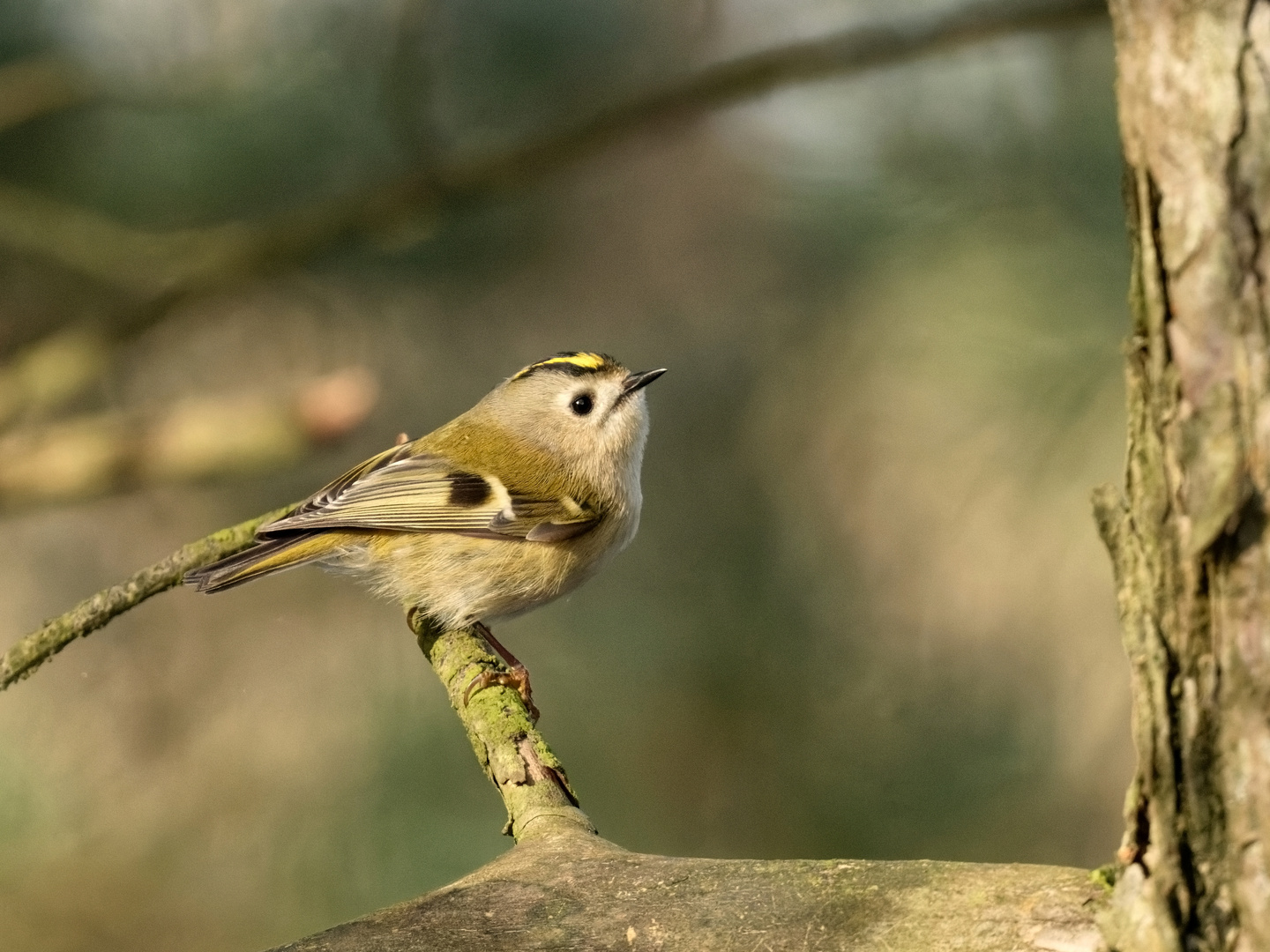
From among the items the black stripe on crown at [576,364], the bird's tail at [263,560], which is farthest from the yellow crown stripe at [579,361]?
the bird's tail at [263,560]

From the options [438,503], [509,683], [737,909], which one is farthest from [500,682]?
[737,909]

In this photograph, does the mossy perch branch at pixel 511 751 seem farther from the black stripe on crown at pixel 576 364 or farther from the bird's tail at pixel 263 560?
the black stripe on crown at pixel 576 364

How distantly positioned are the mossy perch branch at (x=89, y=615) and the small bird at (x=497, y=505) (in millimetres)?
188

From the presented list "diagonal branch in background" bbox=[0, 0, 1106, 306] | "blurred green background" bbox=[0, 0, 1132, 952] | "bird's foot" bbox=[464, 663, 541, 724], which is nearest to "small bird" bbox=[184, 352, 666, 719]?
"bird's foot" bbox=[464, 663, 541, 724]

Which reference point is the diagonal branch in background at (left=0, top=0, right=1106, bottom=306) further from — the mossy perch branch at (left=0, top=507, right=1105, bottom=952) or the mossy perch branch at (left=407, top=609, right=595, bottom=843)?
the mossy perch branch at (left=0, top=507, right=1105, bottom=952)

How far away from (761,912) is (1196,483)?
39cm

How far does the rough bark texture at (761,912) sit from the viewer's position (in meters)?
Result: 0.83

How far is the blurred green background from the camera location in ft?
7.13

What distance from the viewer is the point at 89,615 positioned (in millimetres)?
1458

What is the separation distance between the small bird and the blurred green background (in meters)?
0.31

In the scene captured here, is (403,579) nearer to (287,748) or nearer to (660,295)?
(287,748)

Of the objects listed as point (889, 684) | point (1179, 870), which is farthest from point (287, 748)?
point (1179, 870)

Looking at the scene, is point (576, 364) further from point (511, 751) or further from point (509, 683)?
point (511, 751)

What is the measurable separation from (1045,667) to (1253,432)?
1552 millimetres
